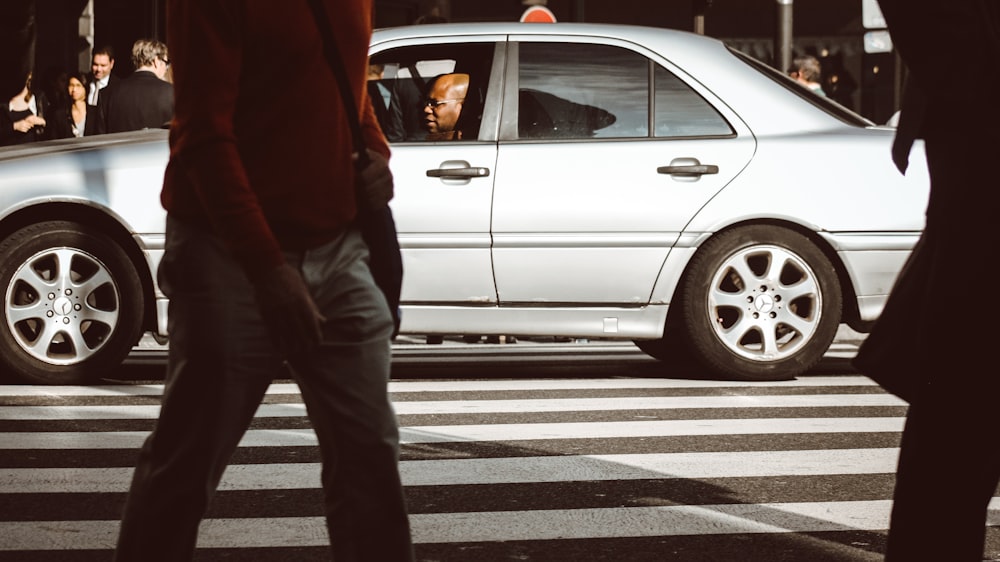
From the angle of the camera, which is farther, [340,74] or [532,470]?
[532,470]

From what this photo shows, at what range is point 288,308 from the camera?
265 centimetres

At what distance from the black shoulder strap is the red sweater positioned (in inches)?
0.5

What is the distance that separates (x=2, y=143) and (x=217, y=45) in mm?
10028

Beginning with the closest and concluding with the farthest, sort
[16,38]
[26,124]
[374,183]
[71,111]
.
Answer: [374,183], [26,124], [71,111], [16,38]

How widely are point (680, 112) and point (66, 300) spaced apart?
119 inches

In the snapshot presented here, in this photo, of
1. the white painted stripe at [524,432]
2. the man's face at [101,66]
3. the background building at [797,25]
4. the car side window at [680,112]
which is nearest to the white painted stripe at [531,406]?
the white painted stripe at [524,432]

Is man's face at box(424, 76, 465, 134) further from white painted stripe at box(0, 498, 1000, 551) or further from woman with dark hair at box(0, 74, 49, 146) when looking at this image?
woman with dark hair at box(0, 74, 49, 146)

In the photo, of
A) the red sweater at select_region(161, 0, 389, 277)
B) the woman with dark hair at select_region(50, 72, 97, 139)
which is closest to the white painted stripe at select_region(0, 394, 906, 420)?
the red sweater at select_region(161, 0, 389, 277)

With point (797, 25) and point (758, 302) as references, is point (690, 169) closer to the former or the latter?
point (758, 302)

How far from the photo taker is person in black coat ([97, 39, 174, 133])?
33.3 ft

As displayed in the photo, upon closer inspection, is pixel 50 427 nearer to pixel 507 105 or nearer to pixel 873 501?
pixel 507 105

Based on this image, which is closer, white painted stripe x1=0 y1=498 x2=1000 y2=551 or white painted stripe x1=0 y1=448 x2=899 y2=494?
white painted stripe x1=0 y1=498 x2=1000 y2=551

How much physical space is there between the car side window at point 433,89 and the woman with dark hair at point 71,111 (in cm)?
463

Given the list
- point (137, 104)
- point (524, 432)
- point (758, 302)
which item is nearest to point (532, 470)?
point (524, 432)
